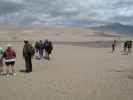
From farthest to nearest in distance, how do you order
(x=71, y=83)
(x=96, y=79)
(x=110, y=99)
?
(x=96, y=79)
(x=71, y=83)
(x=110, y=99)

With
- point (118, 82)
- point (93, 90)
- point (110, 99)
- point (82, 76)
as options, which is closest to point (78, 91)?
point (93, 90)

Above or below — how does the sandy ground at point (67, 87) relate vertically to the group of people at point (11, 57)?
below

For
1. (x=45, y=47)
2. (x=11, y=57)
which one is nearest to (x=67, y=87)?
(x=11, y=57)

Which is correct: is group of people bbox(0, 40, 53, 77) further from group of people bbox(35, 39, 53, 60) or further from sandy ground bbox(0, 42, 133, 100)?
group of people bbox(35, 39, 53, 60)

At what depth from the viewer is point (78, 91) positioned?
33.0 ft

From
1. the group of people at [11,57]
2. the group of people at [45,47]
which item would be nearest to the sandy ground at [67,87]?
the group of people at [11,57]

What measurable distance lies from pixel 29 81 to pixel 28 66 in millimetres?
2834

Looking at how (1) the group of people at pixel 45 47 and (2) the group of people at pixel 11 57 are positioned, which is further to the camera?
(1) the group of people at pixel 45 47

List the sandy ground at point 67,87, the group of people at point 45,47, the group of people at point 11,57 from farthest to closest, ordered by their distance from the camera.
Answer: the group of people at point 45,47
the group of people at point 11,57
the sandy ground at point 67,87

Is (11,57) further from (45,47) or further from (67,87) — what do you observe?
(45,47)

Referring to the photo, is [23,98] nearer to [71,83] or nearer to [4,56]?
[71,83]

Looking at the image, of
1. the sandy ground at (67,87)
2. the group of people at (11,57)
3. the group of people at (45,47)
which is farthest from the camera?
the group of people at (45,47)

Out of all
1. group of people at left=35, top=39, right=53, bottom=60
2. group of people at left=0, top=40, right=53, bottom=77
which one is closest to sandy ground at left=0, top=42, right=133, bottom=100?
group of people at left=0, top=40, right=53, bottom=77

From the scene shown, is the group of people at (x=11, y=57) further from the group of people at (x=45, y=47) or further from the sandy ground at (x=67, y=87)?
the group of people at (x=45, y=47)
